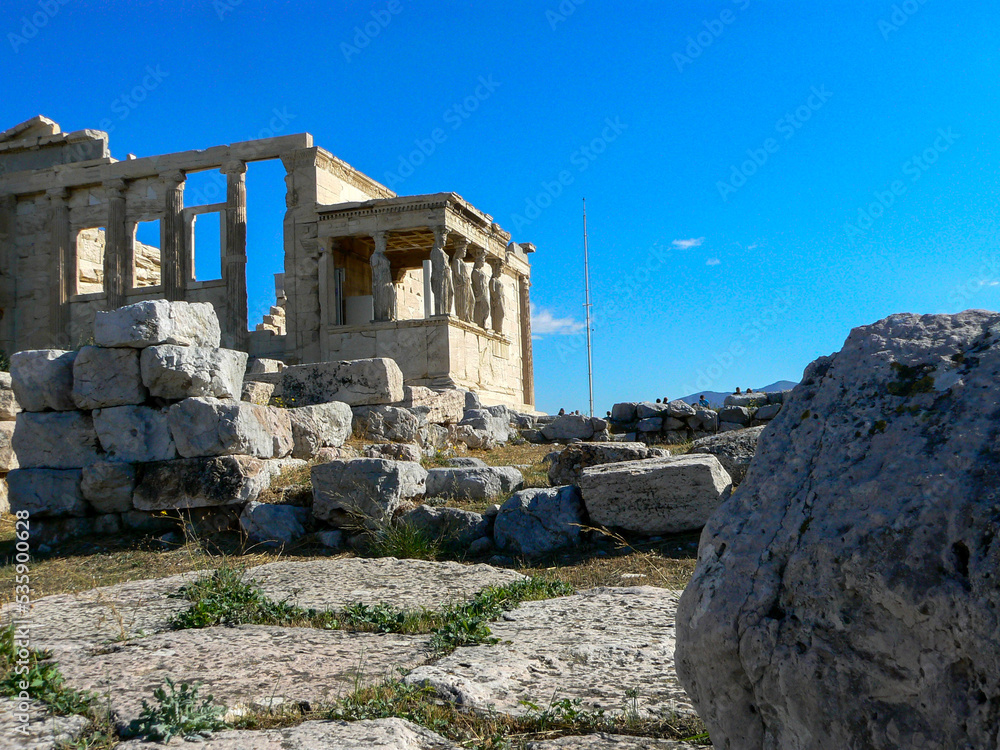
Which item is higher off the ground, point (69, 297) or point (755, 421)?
point (69, 297)

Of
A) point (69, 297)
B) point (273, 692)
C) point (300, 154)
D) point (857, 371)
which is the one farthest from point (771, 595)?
point (69, 297)

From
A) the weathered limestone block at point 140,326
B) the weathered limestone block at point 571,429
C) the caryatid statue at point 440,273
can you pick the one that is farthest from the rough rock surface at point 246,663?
the caryatid statue at point 440,273

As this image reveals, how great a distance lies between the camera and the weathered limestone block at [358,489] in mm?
6818

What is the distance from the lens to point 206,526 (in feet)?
24.2

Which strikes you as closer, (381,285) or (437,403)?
(437,403)

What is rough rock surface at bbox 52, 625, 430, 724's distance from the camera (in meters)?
2.94

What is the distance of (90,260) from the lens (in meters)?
25.6

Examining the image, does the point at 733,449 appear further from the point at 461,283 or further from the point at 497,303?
the point at 497,303

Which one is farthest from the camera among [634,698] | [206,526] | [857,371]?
[206,526]

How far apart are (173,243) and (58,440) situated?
16316mm

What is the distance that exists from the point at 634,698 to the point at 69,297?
81.4 feet

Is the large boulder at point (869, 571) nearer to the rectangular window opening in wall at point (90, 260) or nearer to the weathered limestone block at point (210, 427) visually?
the weathered limestone block at point (210, 427)

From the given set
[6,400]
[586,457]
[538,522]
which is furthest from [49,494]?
[586,457]

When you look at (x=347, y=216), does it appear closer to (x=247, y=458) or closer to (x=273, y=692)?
(x=247, y=458)
